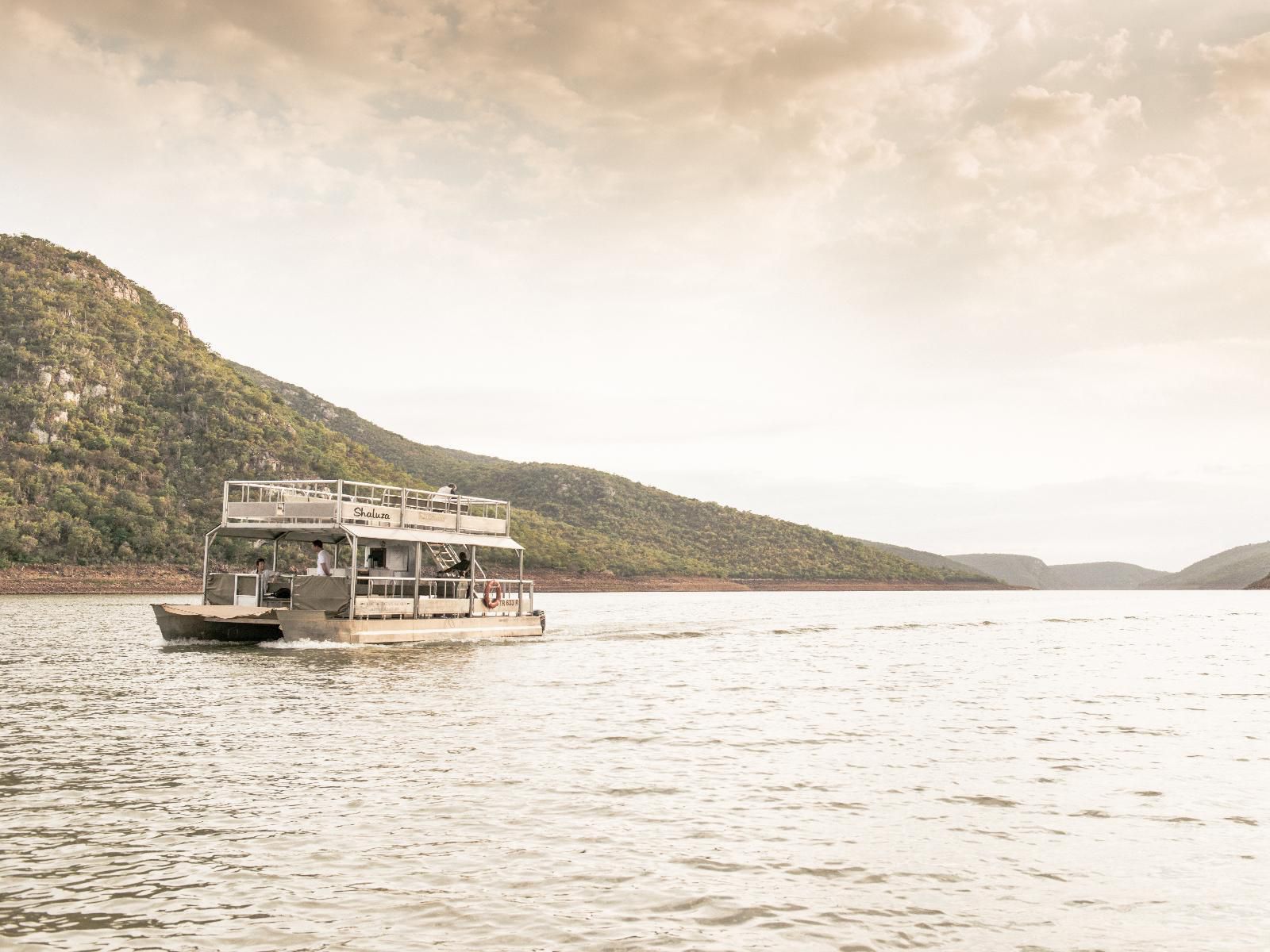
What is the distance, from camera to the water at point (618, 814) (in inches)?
348

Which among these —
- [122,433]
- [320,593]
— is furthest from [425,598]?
[122,433]

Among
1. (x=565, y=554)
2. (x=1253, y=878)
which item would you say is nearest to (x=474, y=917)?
(x=1253, y=878)

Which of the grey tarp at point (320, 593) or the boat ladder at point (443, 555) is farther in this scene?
the boat ladder at point (443, 555)

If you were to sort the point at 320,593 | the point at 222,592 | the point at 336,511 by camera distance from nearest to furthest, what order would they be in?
the point at 320,593, the point at 336,511, the point at 222,592

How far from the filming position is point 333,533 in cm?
3988

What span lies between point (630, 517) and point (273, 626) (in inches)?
5768

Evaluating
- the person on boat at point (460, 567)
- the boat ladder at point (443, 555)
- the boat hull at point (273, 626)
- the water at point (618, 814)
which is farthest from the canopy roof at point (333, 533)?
the water at point (618, 814)

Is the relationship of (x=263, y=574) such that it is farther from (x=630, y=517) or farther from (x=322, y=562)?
(x=630, y=517)

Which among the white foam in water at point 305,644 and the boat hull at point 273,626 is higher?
the boat hull at point 273,626

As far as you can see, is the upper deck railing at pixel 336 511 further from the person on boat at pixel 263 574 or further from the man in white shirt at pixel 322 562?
the person on boat at pixel 263 574

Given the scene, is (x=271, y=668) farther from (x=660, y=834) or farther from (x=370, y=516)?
(x=660, y=834)

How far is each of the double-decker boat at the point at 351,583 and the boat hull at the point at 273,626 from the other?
0.04 meters

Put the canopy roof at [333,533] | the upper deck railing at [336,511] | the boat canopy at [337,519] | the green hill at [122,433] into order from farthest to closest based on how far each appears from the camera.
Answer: the green hill at [122,433] → the upper deck railing at [336,511] → the boat canopy at [337,519] → the canopy roof at [333,533]

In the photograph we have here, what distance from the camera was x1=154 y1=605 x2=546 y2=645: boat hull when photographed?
3794cm
